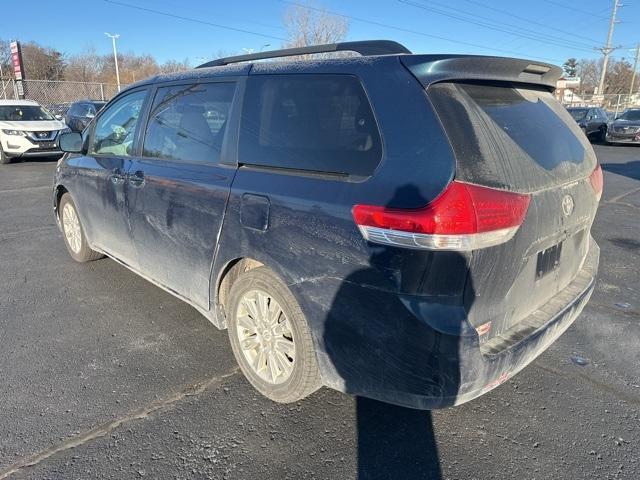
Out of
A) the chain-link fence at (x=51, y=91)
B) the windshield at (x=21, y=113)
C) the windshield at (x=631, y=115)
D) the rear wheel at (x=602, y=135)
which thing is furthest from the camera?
the chain-link fence at (x=51, y=91)

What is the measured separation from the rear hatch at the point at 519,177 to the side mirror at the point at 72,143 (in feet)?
11.6

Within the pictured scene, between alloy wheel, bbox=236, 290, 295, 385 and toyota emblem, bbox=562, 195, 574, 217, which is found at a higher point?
toyota emblem, bbox=562, 195, 574, 217

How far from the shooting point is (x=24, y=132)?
1324 centimetres

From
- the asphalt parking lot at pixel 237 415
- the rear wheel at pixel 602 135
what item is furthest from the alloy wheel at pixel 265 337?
the rear wheel at pixel 602 135

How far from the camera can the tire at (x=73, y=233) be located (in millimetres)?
4790

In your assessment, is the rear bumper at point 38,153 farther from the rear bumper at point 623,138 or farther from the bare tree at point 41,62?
Answer: the bare tree at point 41,62

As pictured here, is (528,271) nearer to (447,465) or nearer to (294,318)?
(447,465)

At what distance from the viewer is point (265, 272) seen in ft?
8.44

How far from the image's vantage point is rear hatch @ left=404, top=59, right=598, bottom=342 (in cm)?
205

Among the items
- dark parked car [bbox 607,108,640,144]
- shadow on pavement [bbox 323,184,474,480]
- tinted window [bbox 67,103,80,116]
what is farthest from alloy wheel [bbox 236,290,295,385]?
dark parked car [bbox 607,108,640,144]

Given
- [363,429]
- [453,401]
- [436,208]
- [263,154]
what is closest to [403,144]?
[436,208]

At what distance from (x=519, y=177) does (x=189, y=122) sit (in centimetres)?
213

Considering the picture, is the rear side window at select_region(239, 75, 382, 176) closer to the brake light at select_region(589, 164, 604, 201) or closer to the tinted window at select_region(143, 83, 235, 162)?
the tinted window at select_region(143, 83, 235, 162)

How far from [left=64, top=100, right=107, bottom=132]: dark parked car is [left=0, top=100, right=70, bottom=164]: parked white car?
4.30 m
